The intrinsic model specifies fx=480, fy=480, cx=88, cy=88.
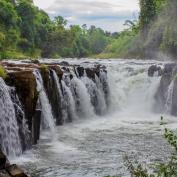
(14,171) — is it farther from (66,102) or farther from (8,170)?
(66,102)

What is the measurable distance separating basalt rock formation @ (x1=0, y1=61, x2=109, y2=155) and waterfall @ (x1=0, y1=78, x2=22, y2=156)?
33cm

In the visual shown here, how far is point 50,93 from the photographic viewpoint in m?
27.9

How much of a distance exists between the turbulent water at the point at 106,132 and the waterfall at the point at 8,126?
2.46 ft

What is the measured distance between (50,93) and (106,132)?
4.27 m

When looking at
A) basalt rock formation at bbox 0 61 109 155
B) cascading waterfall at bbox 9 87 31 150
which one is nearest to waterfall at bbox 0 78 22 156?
basalt rock formation at bbox 0 61 109 155

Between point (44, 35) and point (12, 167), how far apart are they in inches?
2765

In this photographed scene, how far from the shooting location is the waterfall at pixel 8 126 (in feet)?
65.1

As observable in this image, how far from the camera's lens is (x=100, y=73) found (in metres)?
36.7

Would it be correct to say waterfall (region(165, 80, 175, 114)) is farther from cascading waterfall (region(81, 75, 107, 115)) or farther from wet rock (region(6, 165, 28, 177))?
wet rock (region(6, 165, 28, 177))

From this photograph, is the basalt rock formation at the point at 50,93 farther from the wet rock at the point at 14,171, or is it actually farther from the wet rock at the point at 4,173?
the wet rock at the point at 4,173

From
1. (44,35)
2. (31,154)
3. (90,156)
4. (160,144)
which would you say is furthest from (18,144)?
(44,35)

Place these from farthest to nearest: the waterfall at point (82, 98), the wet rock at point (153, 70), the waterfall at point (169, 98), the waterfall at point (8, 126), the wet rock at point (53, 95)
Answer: the wet rock at point (153, 70), the waterfall at point (169, 98), the waterfall at point (82, 98), the wet rock at point (53, 95), the waterfall at point (8, 126)

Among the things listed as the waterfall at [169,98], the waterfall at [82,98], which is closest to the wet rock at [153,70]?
the waterfall at [169,98]

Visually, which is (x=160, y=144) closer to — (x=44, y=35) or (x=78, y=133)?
(x=78, y=133)
